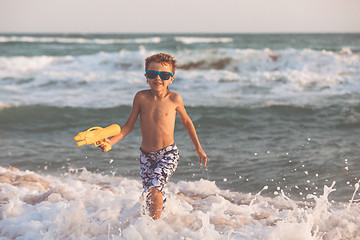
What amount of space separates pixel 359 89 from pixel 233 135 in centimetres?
693

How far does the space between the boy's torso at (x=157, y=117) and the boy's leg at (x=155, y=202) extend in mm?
348

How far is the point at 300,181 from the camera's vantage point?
5105 millimetres

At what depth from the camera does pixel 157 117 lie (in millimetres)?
3250

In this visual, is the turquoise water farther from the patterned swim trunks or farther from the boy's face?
the boy's face

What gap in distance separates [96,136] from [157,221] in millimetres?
788

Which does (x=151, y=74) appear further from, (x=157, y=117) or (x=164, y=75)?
(x=157, y=117)

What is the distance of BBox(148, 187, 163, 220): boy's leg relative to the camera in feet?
10.1

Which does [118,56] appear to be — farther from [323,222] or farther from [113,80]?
[323,222]

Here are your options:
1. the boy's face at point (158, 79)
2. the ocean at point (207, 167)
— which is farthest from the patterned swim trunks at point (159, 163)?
the boy's face at point (158, 79)

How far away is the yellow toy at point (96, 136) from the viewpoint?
9.09 ft

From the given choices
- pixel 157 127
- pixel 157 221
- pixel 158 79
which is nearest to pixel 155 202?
pixel 157 221

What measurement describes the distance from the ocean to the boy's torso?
471mm

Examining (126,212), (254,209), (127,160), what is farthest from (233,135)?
(126,212)

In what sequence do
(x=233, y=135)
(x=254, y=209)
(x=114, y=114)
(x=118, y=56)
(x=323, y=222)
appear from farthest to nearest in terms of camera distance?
(x=118, y=56), (x=114, y=114), (x=233, y=135), (x=254, y=209), (x=323, y=222)
